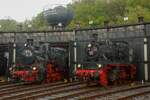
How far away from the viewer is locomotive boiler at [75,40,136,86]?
57.2 feet

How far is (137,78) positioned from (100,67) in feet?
15.1

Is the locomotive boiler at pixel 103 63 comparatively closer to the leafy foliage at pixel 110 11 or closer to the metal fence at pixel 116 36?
the metal fence at pixel 116 36

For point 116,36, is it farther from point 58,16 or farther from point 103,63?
point 58,16

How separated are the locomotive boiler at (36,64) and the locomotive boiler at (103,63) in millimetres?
2555

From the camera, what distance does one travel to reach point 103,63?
17.5m

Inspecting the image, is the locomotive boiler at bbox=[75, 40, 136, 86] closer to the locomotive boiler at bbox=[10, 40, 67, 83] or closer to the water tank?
the locomotive boiler at bbox=[10, 40, 67, 83]

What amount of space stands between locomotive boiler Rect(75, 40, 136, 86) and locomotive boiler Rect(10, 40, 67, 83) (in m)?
2.56

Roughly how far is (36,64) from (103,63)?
4.37 m

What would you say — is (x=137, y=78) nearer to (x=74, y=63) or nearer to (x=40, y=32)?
(x=74, y=63)

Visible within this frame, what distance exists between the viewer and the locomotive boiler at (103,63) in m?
17.4

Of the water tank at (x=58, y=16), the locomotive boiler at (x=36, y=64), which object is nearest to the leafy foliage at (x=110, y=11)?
the water tank at (x=58, y=16)

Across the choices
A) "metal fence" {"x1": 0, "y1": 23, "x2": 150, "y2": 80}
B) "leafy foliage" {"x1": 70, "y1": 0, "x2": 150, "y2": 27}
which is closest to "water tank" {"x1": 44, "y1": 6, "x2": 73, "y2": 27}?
"metal fence" {"x1": 0, "y1": 23, "x2": 150, "y2": 80}

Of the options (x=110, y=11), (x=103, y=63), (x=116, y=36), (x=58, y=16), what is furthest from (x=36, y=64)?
(x=110, y=11)

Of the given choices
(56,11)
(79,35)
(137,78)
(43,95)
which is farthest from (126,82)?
(56,11)
